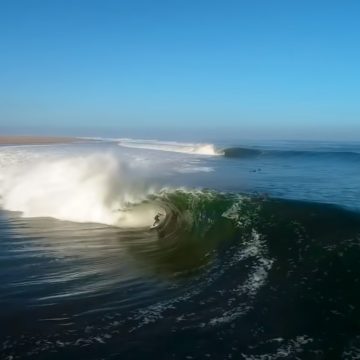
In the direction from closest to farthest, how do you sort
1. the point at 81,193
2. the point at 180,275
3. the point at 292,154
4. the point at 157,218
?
the point at 180,275
the point at 157,218
the point at 81,193
the point at 292,154

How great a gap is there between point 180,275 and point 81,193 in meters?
8.18

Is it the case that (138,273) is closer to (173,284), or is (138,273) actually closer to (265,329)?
(173,284)

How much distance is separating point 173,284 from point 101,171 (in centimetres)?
1002

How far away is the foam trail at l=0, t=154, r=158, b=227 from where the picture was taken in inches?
528

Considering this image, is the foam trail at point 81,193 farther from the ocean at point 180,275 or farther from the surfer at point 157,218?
the surfer at point 157,218

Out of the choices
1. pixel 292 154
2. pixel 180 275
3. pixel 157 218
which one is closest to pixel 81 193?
pixel 157 218

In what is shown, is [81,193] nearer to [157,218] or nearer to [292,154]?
[157,218]

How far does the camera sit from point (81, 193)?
15164mm

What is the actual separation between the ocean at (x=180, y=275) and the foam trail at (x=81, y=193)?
2.7 inches

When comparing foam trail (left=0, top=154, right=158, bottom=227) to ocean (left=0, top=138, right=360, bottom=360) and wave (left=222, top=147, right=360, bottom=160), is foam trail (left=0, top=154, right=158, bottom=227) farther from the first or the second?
wave (left=222, top=147, right=360, bottom=160)

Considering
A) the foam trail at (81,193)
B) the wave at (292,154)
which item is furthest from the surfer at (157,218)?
the wave at (292,154)

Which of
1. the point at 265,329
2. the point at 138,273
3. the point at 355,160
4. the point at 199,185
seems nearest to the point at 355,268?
the point at 265,329

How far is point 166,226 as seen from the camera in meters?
11.8

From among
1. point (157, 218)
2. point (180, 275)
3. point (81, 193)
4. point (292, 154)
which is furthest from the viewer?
point (292, 154)
